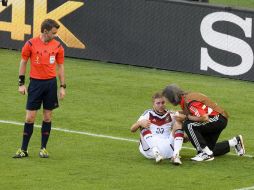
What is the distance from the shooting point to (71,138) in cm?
1689

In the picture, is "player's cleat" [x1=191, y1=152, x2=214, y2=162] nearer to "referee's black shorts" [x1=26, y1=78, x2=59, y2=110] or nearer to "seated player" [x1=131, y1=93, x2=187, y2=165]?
"seated player" [x1=131, y1=93, x2=187, y2=165]

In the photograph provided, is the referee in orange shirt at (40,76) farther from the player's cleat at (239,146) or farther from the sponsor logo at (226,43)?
the sponsor logo at (226,43)

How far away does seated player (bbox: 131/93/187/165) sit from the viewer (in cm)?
1509

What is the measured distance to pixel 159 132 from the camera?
50.6 feet

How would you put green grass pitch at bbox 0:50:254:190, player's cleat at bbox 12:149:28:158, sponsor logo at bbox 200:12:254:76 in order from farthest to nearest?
sponsor logo at bbox 200:12:254:76, player's cleat at bbox 12:149:28:158, green grass pitch at bbox 0:50:254:190

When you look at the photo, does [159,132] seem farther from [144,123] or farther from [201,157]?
[201,157]

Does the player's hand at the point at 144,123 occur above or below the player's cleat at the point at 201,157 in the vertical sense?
above

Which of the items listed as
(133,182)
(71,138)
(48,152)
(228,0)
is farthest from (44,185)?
(228,0)

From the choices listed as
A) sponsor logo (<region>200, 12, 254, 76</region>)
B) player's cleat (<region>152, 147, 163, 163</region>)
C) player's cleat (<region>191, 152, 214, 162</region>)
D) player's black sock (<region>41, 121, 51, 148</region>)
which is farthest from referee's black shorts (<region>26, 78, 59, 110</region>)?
sponsor logo (<region>200, 12, 254, 76</region>)

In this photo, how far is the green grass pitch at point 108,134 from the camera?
45.4 ft

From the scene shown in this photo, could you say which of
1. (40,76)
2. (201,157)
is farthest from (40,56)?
(201,157)

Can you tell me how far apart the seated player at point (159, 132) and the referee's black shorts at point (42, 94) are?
1.34 m

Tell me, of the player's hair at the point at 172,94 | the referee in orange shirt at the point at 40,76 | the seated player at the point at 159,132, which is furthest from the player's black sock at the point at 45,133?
the player's hair at the point at 172,94

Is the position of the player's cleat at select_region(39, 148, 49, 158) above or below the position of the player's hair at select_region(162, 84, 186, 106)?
below
